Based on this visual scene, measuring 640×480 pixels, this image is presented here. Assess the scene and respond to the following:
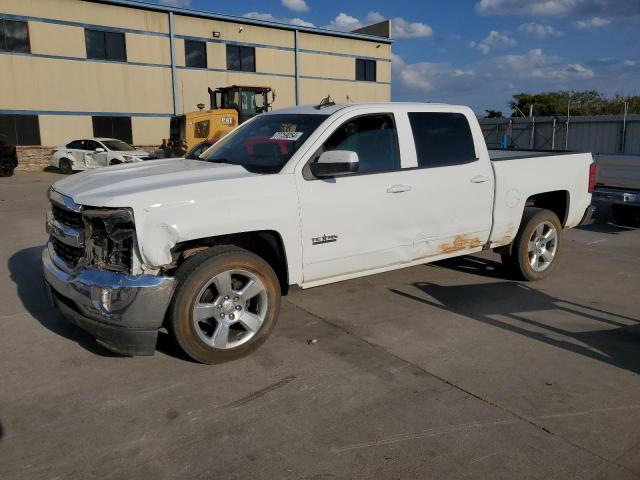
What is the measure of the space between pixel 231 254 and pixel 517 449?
2.26 m

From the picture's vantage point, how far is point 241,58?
102ft

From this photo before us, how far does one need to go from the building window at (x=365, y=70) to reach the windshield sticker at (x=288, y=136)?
108 feet

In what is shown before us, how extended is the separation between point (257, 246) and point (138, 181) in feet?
3.49

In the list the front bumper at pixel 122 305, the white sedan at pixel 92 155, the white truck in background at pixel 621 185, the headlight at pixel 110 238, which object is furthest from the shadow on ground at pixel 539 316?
the white sedan at pixel 92 155

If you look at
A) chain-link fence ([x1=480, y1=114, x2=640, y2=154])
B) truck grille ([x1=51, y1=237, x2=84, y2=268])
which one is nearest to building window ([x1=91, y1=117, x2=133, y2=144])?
chain-link fence ([x1=480, y1=114, x2=640, y2=154])

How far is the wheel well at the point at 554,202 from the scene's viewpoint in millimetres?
6566

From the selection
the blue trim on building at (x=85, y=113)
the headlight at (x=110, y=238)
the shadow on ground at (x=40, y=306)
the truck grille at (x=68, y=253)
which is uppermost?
the blue trim on building at (x=85, y=113)

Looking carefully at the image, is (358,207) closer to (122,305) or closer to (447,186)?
(447,186)

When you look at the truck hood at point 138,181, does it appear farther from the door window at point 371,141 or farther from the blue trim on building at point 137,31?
the blue trim on building at point 137,31

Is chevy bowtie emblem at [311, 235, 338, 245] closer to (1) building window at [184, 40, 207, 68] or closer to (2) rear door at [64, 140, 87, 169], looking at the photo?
(2) rear door at [64, 140, 87, 169]

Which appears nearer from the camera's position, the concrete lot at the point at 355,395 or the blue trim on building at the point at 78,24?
the concrete lot at the point at 355,395

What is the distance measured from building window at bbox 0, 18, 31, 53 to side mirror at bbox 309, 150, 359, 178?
25.5m

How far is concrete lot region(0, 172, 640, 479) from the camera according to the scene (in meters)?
2.95

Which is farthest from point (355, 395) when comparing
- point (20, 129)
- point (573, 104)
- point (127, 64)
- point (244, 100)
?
point (573, 104)
